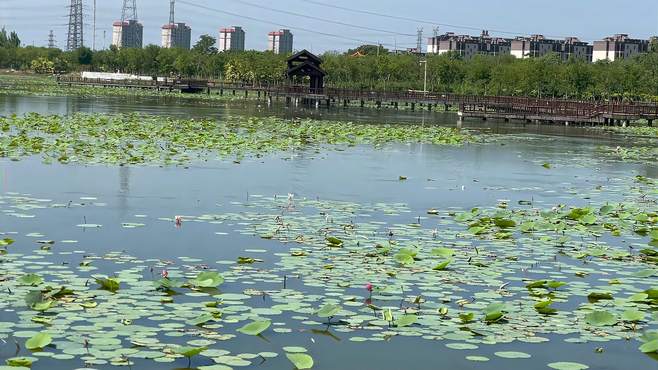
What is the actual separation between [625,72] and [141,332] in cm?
7700

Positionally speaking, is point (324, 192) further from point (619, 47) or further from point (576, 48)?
point (576, 48)

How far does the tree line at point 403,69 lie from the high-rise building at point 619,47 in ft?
225

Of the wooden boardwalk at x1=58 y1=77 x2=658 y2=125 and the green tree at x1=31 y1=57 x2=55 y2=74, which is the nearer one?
the wooden boardwalk at x1=58 y1=77 x2=658 y2=125

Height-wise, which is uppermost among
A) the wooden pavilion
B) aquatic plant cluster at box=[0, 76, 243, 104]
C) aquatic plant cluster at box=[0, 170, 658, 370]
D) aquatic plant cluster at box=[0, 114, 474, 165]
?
the wooden pavilion

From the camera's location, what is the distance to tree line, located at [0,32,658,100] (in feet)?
261

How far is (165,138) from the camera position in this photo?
25.5 metres

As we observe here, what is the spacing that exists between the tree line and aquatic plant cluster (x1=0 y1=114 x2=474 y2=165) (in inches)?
1794

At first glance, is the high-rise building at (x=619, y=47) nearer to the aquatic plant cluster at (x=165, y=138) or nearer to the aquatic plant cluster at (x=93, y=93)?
the aquatic plant cluster at (x=93, y=93)

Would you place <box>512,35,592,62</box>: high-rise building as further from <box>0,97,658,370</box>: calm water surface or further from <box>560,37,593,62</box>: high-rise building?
<box>0,97,658,370</box>: calm water surface

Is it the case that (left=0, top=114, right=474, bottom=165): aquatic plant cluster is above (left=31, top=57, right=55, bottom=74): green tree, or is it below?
below

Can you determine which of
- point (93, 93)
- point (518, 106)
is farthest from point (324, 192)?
point (93, 93)

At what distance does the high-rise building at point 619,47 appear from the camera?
570 feet

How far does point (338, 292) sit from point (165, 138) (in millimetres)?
17549

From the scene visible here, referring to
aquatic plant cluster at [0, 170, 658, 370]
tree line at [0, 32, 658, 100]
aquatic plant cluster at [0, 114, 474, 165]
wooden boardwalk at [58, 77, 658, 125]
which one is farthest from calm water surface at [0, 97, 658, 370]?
tree line at [0, 32, 658, 100]
